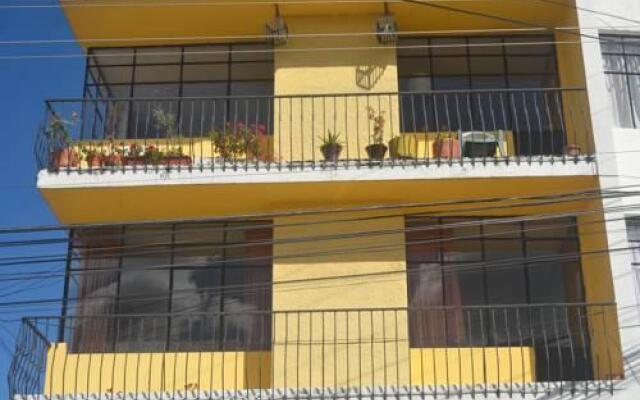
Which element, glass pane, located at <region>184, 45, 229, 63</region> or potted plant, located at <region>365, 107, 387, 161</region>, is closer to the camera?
potted plant, located at <region>365, 107, 387, 161</region>

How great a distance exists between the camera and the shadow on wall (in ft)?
56.7

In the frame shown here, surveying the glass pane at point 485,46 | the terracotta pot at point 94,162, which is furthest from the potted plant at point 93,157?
the glass pane at point 485,46

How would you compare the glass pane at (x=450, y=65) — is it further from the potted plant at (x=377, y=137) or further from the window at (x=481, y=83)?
the potted plant at (x=377, y=137)

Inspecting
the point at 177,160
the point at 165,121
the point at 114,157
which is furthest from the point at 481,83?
the point at 114,157

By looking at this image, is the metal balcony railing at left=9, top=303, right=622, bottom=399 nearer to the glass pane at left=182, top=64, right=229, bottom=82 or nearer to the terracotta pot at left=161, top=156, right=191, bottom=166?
the terracotta pot at left=161, top=156, right=191, bottom=166

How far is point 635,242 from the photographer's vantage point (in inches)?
609

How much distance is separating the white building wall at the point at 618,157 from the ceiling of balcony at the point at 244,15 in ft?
1.95

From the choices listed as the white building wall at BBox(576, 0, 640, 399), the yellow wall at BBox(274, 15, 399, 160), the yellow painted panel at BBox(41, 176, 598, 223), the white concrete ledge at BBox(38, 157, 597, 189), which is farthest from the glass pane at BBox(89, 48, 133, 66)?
the white building wall at BBox(576, 0, 640, 399)

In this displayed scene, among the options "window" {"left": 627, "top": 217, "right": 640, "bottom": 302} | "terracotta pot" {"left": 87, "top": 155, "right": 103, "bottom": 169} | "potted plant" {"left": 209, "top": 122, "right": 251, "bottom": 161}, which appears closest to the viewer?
"window" {"left": 627, "top": 217, "right": 640, "bottom": 302}

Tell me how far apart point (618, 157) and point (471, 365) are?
3.85 m

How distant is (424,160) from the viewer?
618 inches

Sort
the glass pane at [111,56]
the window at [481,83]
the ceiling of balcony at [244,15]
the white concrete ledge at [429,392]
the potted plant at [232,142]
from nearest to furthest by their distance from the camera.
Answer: the white concrete ledge at [429,392], the potted plant at [232,142], the ceiling of balcony at [244,15], the window at [481,83], the glass pane at [111,56]

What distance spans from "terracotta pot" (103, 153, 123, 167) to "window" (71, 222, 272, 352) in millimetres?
1587

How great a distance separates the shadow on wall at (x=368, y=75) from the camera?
1728 centimetres
